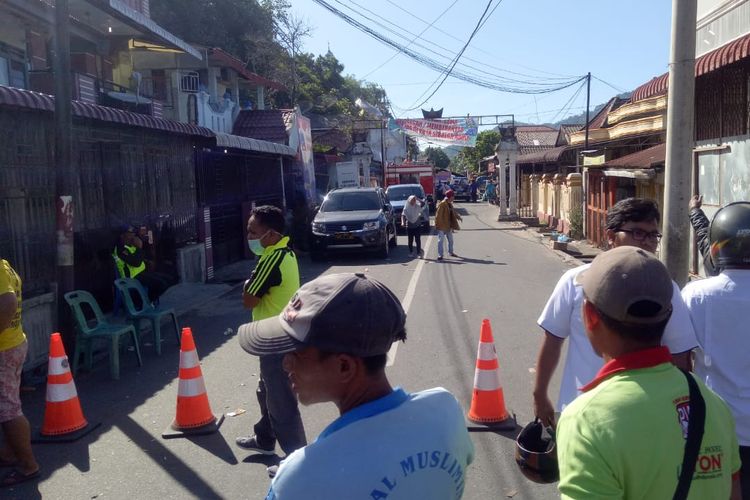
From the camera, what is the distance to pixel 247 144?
16.4 metres

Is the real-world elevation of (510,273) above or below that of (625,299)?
below

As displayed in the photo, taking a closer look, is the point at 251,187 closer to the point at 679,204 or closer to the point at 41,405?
the point at 41,405

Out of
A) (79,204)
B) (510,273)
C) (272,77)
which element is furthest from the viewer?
(272,77)

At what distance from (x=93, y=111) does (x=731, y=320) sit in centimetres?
883

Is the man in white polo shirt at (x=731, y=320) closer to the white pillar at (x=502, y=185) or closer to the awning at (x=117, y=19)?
the awning at (x=117, y=19)

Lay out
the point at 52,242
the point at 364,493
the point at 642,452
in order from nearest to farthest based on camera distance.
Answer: the point at 364,493 < the point at 642,452 < the point at 52,242

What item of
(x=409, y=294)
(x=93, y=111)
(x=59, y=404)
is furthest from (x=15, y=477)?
(x=409, y=294)

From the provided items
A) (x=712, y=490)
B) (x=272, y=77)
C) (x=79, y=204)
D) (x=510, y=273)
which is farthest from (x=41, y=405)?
(x=272, y=77)

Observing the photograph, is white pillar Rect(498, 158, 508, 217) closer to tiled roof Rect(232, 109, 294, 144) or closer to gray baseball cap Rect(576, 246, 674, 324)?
tiled roof Rect(232, 109, 294, 144)

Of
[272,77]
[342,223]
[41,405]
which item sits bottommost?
[41,405]

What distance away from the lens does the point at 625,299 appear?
1786mm

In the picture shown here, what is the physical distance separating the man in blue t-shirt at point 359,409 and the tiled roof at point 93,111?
6960 mm

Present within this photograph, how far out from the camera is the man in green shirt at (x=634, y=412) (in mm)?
1638

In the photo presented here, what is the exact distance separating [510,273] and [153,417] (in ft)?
32.5
